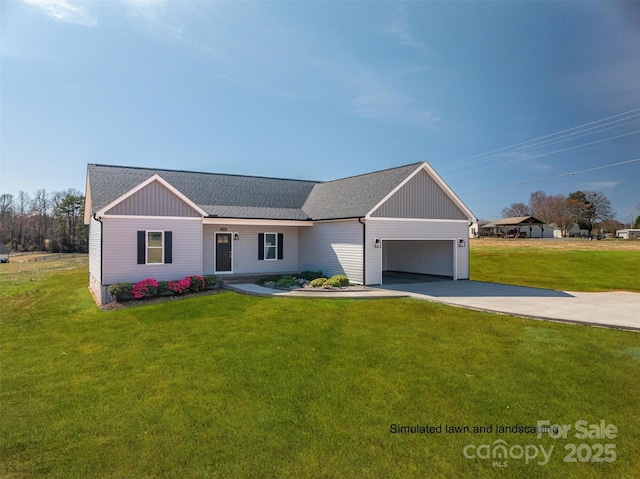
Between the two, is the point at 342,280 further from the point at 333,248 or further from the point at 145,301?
the point at 145,301

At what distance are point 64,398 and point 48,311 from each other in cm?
855

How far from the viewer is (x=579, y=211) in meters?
67.0

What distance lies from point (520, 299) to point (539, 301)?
1.83 feet

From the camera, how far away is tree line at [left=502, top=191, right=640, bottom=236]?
6550 cm

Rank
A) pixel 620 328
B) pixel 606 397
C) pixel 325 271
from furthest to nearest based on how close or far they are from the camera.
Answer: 1. pixel 325 271
2. pixel 620 328
3. pixel 606 397

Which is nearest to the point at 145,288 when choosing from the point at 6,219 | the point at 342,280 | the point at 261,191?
the point at 342,280

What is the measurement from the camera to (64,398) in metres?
5.68

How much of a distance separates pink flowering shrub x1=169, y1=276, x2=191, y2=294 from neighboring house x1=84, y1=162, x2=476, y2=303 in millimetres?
790

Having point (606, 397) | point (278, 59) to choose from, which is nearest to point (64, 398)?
point (606, 397)

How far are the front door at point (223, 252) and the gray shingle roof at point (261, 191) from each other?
114 cm

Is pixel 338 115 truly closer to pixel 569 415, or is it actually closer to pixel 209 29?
pixel 209 29

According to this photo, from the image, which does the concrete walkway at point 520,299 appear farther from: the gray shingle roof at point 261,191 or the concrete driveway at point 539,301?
the gray shingle roof at point 261,191

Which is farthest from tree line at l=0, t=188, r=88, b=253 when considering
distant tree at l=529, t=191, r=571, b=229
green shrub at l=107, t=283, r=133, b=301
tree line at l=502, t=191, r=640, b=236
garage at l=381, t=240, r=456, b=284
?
tree line at l=502, t=191, r=640, b=236

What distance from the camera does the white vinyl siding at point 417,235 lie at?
1505cm
